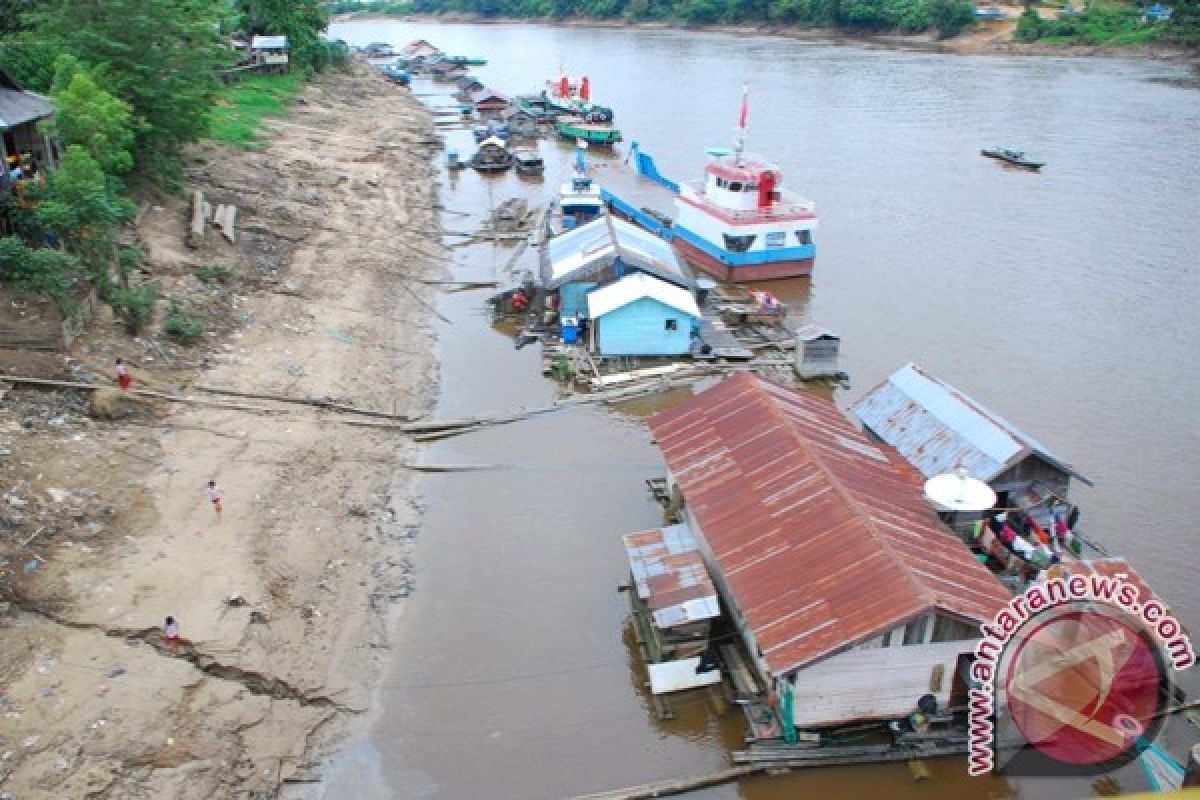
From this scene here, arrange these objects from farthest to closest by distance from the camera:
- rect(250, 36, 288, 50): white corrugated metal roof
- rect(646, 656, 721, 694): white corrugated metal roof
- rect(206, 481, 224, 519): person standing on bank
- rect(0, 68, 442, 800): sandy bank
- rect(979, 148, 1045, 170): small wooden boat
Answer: rect(250, 36, 288, 50): white corrugated metal roof → rect(979, 148, 1045, 170): small wooden boat → rect(206, 481, 224, 519): person standing on bank → rect(646, 656, 721, 694): white corrugated metal roof → rect(0, 68, 442, 800): sandy bank

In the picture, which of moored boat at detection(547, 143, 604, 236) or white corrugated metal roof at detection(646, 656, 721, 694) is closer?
white corrugated metal roof at detection(646, 656, 721, 694)

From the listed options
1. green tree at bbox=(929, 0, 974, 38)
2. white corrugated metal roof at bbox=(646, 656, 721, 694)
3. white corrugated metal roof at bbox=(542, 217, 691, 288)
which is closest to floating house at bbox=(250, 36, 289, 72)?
white corrugated metal roof at bbox=(542, 217, 691, 288)

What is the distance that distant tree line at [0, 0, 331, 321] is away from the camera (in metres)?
23.4

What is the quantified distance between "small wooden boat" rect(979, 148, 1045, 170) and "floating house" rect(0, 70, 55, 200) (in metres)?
51.6

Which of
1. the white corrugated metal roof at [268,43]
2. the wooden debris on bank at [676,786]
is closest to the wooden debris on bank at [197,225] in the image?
the wooden debris on bank at [676,786]

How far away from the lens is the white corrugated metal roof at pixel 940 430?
20.3 metres

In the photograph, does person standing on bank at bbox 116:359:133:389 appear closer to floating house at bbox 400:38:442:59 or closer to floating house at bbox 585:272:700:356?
floating house at bbox 585:272:700:356

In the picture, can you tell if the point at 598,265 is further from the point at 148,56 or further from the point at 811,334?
the point at 148,56

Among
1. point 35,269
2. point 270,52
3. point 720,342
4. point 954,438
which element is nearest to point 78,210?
point 35,269

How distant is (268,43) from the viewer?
68875 millimetres

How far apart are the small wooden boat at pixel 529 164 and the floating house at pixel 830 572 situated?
137ft

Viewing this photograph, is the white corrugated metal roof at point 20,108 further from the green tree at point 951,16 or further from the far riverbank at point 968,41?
the green tree at point 951,16

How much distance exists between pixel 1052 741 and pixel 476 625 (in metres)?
10.5

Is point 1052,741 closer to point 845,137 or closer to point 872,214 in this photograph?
Answer: point 872,214
